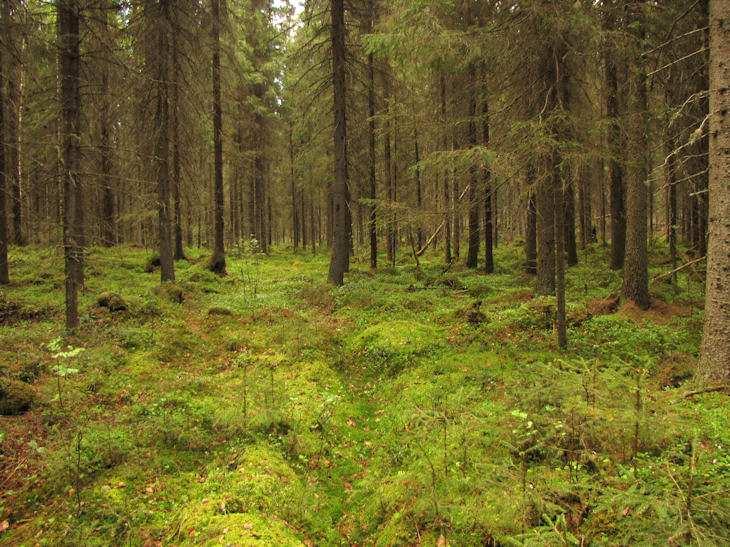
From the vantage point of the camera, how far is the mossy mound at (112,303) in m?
11.5

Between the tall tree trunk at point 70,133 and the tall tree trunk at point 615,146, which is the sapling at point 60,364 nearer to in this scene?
the tall tree trunk at point 70,133

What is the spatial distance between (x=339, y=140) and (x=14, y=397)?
1245cm

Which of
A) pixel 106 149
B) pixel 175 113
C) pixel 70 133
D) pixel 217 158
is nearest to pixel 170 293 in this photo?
pixel 70 133

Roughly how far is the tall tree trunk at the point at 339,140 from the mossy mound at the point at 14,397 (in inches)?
411

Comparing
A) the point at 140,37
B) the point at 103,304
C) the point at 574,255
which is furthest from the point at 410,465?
the point at 574,255

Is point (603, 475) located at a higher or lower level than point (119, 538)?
higher

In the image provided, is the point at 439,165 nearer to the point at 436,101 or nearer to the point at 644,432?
the point at 644,432

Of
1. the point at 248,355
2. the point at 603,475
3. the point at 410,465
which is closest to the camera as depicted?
the point at 603,475

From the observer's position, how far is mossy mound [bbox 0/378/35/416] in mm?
6272

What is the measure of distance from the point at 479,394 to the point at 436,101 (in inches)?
633

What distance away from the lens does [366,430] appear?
23.0 ft

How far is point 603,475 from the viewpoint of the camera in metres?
3.96

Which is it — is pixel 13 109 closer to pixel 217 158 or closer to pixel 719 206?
pixel 217 158

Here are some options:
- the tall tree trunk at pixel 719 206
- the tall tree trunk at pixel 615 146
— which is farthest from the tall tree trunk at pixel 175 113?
the tall tree trunk at pixel 719 206
